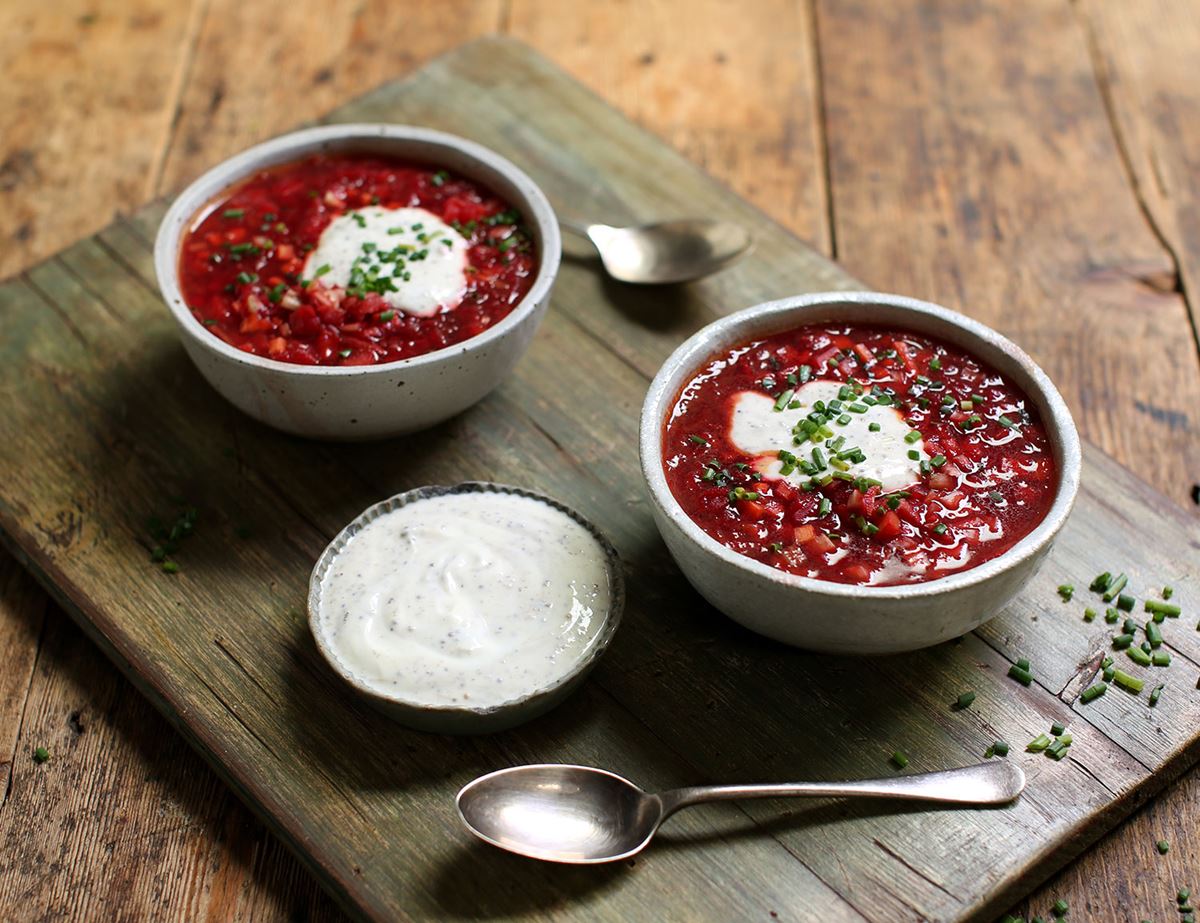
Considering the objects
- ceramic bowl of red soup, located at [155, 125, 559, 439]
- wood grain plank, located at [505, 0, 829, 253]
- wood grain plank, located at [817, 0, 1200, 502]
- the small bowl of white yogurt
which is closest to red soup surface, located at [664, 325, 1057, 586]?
the small bowl of white yogurt

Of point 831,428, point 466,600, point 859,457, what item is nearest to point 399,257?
point 466,600

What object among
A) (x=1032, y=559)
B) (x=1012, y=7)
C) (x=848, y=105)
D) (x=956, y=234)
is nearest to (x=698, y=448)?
(x=1032, y=559)

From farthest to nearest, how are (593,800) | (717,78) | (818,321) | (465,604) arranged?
(717,78) < (818,321) < (465,604) < (593,800)

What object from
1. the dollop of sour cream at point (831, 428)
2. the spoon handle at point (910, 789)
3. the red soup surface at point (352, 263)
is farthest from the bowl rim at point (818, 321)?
the red soup surface at point (352, 263)

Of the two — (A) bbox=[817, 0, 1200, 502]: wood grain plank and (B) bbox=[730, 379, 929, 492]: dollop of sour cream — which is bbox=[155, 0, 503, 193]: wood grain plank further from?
(B) bbox=[730, 379, 929, 492]: dollop of sour cream

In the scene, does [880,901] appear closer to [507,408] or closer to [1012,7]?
[507,408]

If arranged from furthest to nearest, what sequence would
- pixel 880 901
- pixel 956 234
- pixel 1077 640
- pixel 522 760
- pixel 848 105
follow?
pixel 848 105 < pixel 956 234 < pixel 1077 640 < pixel 522 760 < pixel 880 901

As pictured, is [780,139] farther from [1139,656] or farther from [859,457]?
[1139,656]
